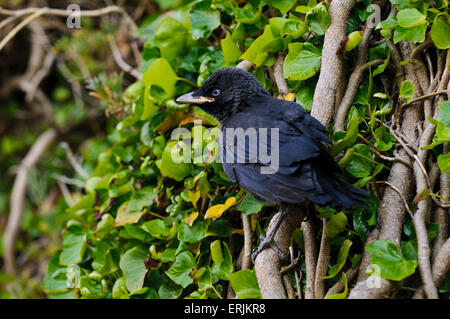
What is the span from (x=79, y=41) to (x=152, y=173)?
225cm

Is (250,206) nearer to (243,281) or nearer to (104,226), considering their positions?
(243,281)

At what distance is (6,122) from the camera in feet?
15.8

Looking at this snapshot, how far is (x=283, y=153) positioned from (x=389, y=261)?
0.49 m

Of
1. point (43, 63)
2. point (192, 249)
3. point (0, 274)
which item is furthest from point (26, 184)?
point (192, 249)

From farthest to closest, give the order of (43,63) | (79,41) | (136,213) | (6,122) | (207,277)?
(6,122) → (43,63) → (79,41) → (136,213) → (207,277)

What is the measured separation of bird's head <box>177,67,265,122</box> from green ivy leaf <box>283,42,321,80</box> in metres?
0.15

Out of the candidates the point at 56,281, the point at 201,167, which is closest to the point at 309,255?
the point at 201,167

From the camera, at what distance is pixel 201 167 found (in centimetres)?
201

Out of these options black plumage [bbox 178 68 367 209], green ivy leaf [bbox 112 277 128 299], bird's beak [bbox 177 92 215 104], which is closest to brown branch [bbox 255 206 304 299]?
→ black plumage [bbox 178 68 367 209]

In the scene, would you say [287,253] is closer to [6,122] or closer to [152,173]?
[152,173]

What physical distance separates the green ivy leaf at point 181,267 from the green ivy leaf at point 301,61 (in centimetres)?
81

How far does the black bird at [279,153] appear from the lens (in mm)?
1569

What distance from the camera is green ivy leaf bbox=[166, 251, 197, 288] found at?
6.08ft

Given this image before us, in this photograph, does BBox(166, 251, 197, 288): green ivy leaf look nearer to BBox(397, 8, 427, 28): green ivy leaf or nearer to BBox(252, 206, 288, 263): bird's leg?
BBox(252, 206, 288, 263): bird's leg
